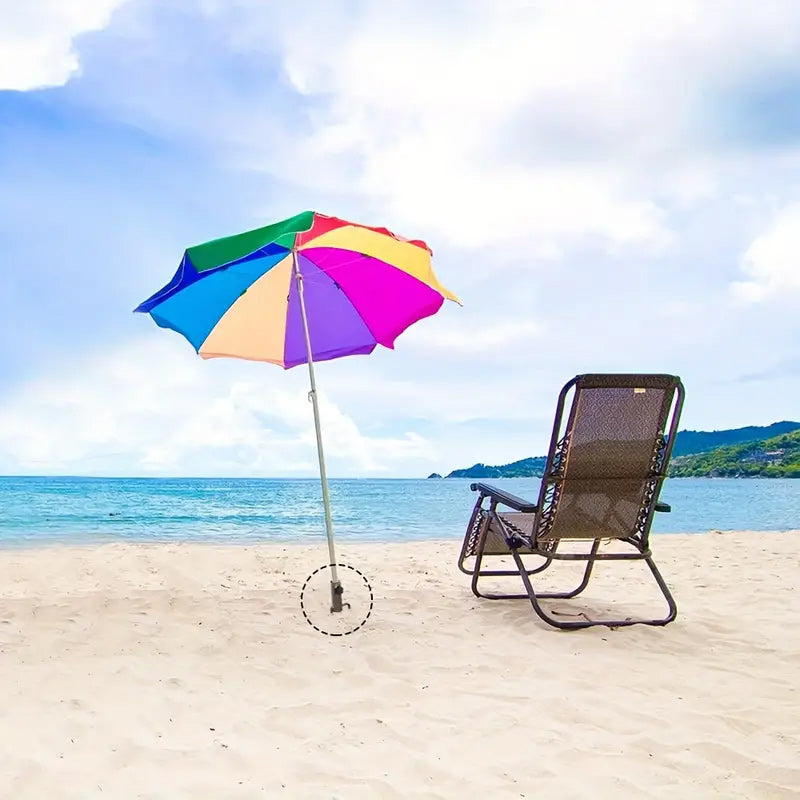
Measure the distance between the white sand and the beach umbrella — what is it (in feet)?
3.17

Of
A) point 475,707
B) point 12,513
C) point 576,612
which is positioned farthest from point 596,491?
point 12,513

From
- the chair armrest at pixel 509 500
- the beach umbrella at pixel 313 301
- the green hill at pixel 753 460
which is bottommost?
the green hill at pixel 753 460

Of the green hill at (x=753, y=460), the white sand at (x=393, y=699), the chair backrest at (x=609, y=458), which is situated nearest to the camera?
the white sand at (x=393, y=699)

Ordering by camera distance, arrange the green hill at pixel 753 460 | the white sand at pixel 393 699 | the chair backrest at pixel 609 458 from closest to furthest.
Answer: the white sand at pixel 393 699 < the chair backrest at pixel 609 458 < the green hill at pixel 753 460

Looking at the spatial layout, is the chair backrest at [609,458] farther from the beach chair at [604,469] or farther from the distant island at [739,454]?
the distant island at [739,454]

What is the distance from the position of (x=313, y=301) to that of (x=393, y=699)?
324cm

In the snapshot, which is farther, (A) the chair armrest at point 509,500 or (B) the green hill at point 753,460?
(B) the green hill at point 753,460

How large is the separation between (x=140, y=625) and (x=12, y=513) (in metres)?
21.1

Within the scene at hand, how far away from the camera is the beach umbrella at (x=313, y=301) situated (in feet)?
15.0

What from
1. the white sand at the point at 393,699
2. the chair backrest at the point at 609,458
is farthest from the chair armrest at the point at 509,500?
the white sand at the point at 393,699

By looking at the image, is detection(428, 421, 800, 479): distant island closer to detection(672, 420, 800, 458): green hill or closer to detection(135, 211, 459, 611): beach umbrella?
detection(672, 420, 800, 458): green hill

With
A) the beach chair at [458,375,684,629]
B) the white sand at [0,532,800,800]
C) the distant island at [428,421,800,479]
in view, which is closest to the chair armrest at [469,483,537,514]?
the beach chair at [458,375,684,629]

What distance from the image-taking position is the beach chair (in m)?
4.18

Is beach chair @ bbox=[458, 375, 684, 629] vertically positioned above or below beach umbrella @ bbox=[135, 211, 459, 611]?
below
